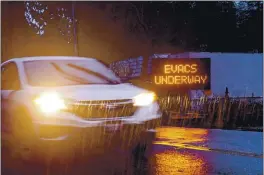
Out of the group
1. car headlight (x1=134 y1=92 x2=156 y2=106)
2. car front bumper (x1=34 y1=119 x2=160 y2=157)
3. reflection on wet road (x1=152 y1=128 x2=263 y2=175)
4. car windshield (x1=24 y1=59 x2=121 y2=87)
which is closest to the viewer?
car front bumper (x1=34 y1=119 x2=160 y2=157)

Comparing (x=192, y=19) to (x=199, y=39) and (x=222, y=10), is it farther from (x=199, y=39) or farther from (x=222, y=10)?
(x=222, y=10)

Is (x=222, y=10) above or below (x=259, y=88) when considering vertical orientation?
above

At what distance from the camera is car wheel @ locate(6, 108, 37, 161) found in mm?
7781

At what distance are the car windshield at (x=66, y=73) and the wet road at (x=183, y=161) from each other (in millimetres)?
1279

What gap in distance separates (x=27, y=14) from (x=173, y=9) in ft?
66.3

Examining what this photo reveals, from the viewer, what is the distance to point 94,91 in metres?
7.90

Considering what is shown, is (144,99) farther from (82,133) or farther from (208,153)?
(208,153)

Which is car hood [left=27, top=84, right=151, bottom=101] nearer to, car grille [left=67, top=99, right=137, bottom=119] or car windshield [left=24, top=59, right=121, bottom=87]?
car grille [left=67, top=99, right=137, bottom=119]

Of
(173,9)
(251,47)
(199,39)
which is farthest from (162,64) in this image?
(251,47)

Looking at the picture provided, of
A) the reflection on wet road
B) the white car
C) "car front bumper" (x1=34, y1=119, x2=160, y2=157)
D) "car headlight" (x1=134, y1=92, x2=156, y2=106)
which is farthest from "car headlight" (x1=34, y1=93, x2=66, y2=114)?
the reflection on wet road

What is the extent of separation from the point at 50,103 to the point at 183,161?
2301mm

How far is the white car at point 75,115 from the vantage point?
24.7ft

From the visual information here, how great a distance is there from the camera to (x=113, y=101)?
7715mm

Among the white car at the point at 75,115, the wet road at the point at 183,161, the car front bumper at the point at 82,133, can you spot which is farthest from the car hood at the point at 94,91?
the wet road at the point at 183,161
